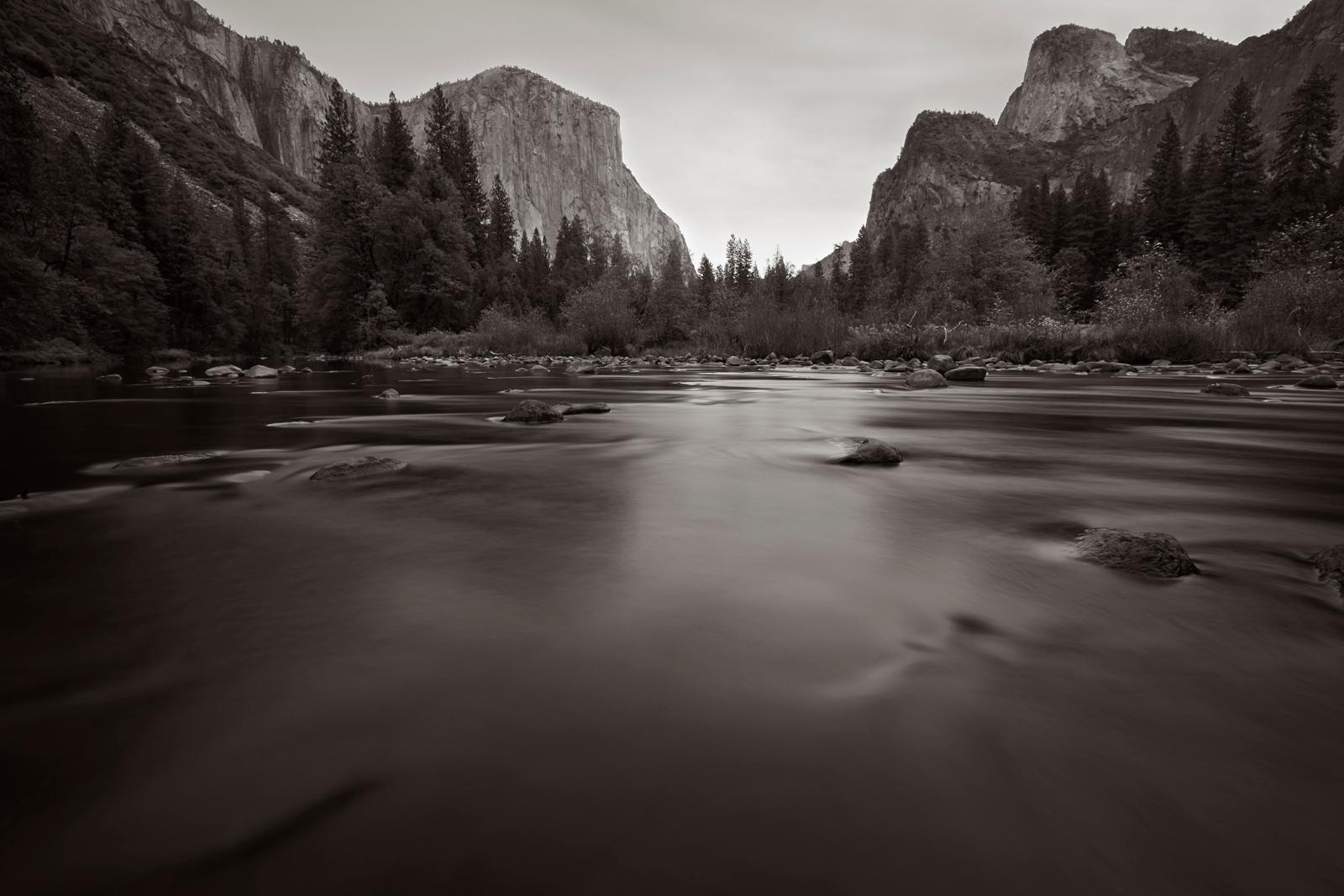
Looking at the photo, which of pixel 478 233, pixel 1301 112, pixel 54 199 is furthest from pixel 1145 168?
pixel 54 199

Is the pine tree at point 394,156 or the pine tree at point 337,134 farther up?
the pine tree at point 337,134

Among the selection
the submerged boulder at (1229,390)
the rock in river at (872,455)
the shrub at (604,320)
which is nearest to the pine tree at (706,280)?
the shrub at (604,320)

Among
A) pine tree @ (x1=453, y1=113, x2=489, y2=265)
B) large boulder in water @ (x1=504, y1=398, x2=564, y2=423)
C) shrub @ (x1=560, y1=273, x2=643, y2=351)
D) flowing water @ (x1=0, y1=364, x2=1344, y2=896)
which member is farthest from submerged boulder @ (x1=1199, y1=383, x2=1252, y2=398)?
pine tree @ (x1=453, y1=113, x2=489, y2=265)

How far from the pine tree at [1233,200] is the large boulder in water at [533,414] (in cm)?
6185

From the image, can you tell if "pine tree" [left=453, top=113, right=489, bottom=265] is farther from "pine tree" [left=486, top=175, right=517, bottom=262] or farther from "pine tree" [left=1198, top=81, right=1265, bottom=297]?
"pine tree" [left=1198, top=81, right=1265, bottom=297]

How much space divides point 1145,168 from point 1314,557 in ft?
647

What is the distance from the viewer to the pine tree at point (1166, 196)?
58812 millimetres

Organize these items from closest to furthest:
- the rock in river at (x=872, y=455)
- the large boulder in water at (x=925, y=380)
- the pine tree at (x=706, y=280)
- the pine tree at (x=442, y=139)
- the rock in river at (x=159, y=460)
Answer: the rock in river at (x=159, y=460) < the rock in river at (x=872, y=455) < the large boulder in water at (x=925, y=380) < the pine tree at (x=442, y=139) < the pine tree at (x=706, y=280)

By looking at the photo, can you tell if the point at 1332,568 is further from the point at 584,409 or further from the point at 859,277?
the point at 859,277

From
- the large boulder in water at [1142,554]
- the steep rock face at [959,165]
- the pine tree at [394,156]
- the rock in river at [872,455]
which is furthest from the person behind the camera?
the steep rock face at [959,165]

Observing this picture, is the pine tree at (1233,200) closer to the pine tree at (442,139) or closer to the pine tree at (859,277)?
the pine tree at (859,277)

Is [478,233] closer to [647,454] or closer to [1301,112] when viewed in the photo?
[647,454]

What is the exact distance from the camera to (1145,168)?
15238cm

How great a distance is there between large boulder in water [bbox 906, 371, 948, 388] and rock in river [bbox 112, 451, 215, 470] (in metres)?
11.7
